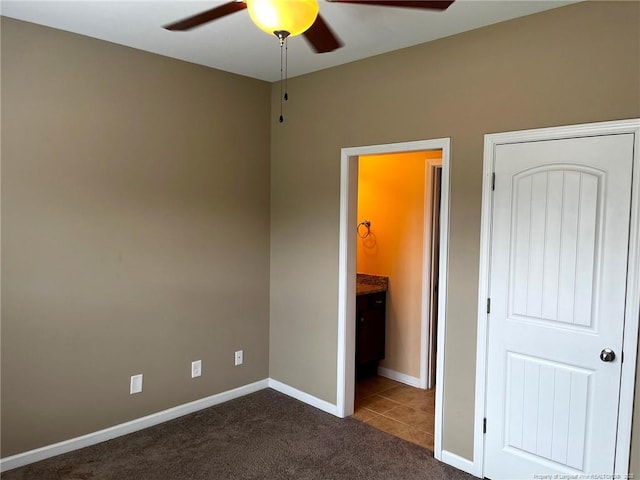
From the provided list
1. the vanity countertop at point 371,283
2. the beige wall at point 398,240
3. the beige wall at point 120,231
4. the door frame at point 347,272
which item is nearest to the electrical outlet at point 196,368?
the beige wall at point 120,231

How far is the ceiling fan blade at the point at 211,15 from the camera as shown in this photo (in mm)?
1897

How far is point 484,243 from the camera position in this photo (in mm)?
2809

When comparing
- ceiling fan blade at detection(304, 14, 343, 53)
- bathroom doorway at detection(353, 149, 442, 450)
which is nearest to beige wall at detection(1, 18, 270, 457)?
bathroom doorway at detection(353, 149, 442, 450)

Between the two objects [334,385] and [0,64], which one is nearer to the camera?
[0,64]

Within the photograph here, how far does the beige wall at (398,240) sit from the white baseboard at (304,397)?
1048 millimetres

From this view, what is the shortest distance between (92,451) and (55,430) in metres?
0.28

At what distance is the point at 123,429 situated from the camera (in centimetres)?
335

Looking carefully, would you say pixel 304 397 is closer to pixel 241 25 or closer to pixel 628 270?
pixel 628 270

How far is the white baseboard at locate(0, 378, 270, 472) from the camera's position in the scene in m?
2.91

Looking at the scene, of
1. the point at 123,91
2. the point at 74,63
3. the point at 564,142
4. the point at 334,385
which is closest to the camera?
the point at 564,142

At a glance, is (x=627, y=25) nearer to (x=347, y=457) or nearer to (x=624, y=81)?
(x=624, y=81)

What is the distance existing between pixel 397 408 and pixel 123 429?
2.13 meters

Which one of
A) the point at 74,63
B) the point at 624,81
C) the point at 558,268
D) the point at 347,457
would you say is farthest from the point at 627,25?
the point at 74,63

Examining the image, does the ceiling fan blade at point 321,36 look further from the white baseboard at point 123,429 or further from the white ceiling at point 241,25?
the white baseboard at point 123,429
